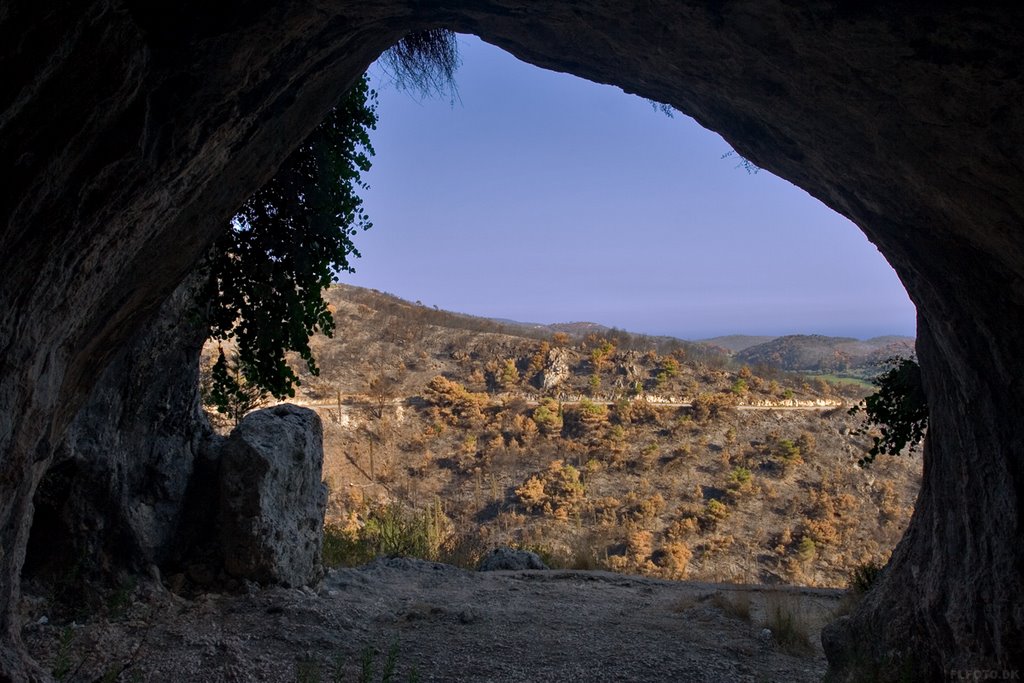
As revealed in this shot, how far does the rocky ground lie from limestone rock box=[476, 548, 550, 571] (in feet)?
10.3

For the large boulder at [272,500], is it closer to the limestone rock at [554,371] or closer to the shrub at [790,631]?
the shrub at [790,631]

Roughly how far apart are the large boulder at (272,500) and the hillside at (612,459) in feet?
23.3

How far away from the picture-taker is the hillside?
2036cm

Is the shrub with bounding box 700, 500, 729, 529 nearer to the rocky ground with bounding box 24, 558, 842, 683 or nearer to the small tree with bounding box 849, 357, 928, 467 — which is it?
the rocky ground with bounding box 24, 558, 842, 683

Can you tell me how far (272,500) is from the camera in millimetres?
7379

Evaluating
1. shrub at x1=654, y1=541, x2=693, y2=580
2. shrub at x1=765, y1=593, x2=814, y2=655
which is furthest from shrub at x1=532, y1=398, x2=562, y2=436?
shrub at x1=765, y1=593, x2=814, y2=655

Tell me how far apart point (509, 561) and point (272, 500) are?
6196 mm

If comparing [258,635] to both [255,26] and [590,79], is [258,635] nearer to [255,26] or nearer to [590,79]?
[255,26]

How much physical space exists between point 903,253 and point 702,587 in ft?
29.4

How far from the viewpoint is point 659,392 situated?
2880cm

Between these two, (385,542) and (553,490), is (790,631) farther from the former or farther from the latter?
(553,490)

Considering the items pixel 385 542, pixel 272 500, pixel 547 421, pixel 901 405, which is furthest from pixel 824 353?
pixel 272 500

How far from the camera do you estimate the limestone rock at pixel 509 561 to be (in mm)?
12340

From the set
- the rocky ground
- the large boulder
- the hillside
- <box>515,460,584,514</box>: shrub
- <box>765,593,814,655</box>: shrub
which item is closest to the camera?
the rocky ground
